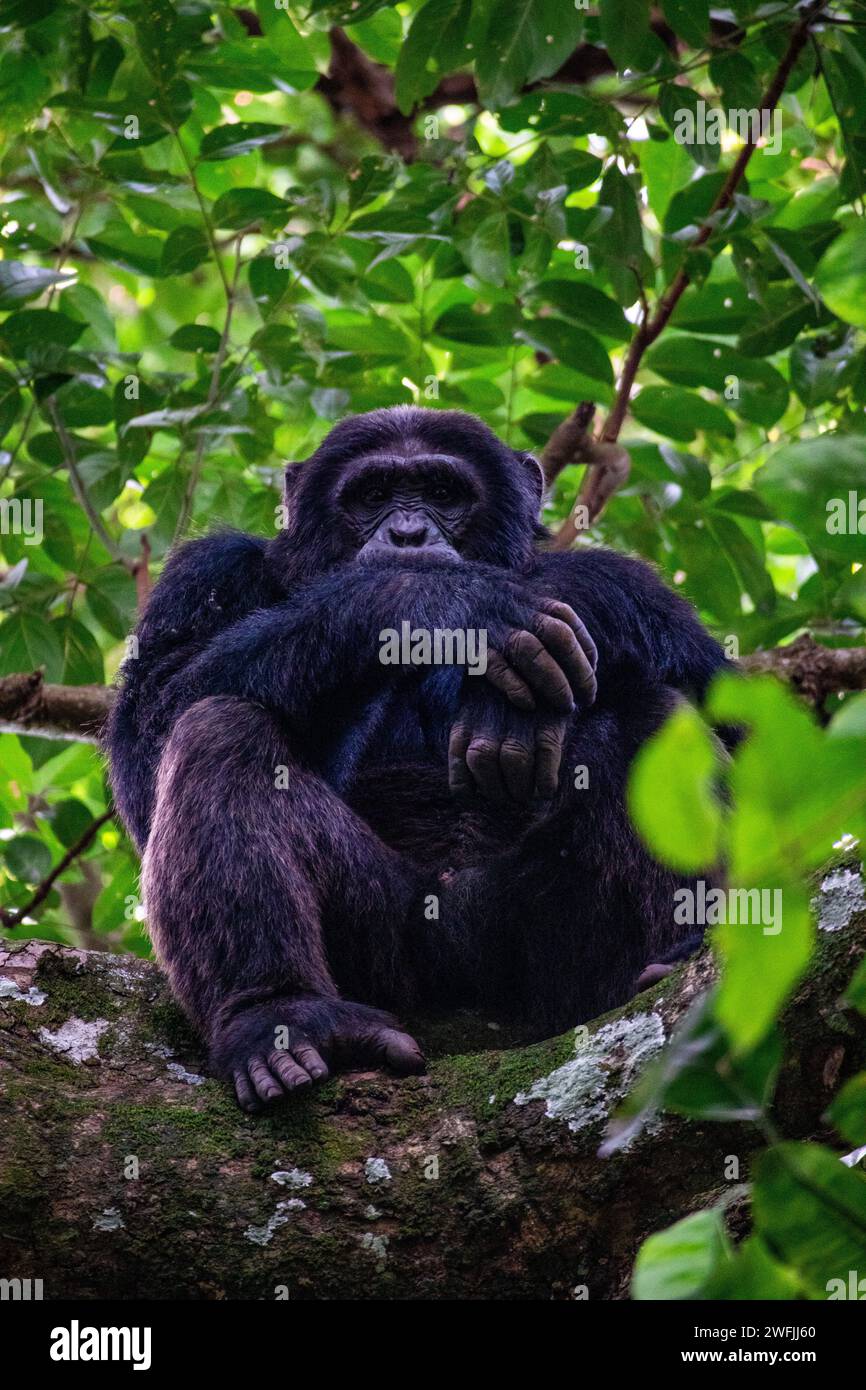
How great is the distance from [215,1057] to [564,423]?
3.75 metres

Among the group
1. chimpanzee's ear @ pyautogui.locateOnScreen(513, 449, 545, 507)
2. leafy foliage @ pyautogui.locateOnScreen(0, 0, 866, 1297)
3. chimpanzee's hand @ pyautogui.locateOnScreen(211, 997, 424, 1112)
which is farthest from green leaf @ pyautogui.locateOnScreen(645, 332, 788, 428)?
chimpanzee's hand @ pyautogui.locateOnScreen(211, 997, 424, 1112)

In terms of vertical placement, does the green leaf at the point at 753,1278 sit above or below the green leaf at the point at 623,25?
below

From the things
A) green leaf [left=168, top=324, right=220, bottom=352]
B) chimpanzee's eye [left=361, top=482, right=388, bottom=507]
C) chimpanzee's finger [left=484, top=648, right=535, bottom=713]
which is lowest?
chimpanzee's finger [left=484, top=648, right=535, bottom=713]

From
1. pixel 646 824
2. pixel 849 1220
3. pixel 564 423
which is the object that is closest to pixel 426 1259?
pixel 849 1220

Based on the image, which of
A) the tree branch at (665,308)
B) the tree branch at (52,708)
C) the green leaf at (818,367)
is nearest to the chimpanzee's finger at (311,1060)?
the tree branch at (665,308)

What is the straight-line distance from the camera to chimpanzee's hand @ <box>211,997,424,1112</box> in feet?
11.9

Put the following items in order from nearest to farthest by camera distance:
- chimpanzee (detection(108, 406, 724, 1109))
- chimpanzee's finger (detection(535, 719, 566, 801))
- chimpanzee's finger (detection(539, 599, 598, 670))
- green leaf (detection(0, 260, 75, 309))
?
chimpanzee (detection(108, 406, 724, 1109))
chimpanzee's finger (detection(535, 719, 566, 801))
chimpanzee's finger (detection(539, 599, 598, 670))
green leaf (detection(0, 260, 75, 309))

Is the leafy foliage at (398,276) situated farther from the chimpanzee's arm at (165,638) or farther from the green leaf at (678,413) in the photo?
the chimpanzee's arm at (165,638)

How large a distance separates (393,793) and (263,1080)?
1449 mm

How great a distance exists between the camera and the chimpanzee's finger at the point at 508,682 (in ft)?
13.9

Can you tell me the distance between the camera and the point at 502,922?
14.3 feet

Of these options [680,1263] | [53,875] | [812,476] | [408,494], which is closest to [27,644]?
[53,875]

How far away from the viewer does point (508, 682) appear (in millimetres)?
4250

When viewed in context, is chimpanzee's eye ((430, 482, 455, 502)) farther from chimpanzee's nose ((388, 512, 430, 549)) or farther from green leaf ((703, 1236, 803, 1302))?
green leaf ((703, 1236, 803, 1302))
